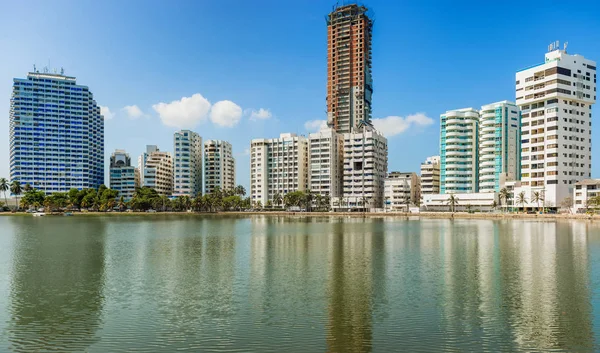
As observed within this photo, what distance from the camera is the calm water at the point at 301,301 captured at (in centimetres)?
2097

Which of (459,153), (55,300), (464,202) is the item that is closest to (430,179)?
(459,153)

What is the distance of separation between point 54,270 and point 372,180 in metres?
162

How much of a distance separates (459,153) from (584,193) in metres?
59.0

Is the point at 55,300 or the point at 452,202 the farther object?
the point at 452,202

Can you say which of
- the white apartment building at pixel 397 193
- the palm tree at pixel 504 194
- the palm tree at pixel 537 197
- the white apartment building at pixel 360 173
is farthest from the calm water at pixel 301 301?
the white apartment building at pixel 360 173

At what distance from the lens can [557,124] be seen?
451 feet

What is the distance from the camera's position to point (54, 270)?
40781 mm

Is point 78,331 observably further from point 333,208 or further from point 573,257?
point 333,208

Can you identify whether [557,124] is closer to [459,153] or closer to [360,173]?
[459,153]

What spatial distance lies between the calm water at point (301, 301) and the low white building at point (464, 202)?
115 m

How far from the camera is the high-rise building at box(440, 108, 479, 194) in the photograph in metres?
181

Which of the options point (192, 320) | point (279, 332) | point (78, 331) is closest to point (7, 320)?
point (78, 331)

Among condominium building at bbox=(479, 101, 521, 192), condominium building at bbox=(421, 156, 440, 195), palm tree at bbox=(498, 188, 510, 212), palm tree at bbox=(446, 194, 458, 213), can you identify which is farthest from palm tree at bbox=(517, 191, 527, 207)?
condominium building at bbox=(421, 156, 440, 195)

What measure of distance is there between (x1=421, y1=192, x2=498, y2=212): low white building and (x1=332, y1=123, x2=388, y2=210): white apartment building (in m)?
23.6
